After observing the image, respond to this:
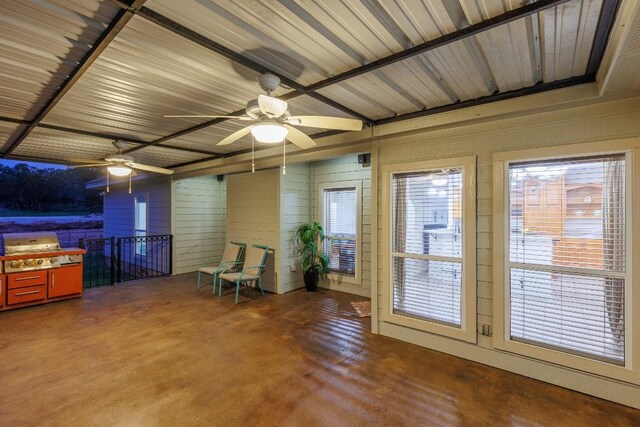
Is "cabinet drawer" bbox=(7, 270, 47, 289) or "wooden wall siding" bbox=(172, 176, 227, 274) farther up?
"wooden wall siding" bbox=(172, 176, 227, 274)

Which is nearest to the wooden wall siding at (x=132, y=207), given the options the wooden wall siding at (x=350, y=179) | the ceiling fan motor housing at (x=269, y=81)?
the wooden wall siding at (x=350, y=179)

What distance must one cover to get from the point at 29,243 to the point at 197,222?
3.27 meters

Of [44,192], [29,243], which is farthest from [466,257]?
[44,192]

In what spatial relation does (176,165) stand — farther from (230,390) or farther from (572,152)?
(572,152)

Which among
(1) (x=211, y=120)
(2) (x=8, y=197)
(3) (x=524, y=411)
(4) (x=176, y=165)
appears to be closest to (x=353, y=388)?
(3) (x=524, y=411)

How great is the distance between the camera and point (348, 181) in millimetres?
5680

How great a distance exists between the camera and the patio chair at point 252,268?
5246mm

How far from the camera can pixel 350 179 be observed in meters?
5.66

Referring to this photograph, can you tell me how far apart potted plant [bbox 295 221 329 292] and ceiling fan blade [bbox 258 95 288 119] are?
3603 millimetres

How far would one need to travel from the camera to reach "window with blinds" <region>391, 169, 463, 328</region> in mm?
3268

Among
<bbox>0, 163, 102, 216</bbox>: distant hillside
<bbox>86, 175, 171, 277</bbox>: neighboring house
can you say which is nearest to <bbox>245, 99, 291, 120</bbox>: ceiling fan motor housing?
<bbox>86, 175, 171, 277</bbox>: neighboring house

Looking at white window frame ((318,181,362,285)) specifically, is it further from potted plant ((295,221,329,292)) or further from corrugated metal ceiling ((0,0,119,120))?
corrugated metal ceiling ((0,0,119,120))

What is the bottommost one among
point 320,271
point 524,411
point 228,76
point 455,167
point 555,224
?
point 524,411

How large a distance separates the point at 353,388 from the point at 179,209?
248 inches
